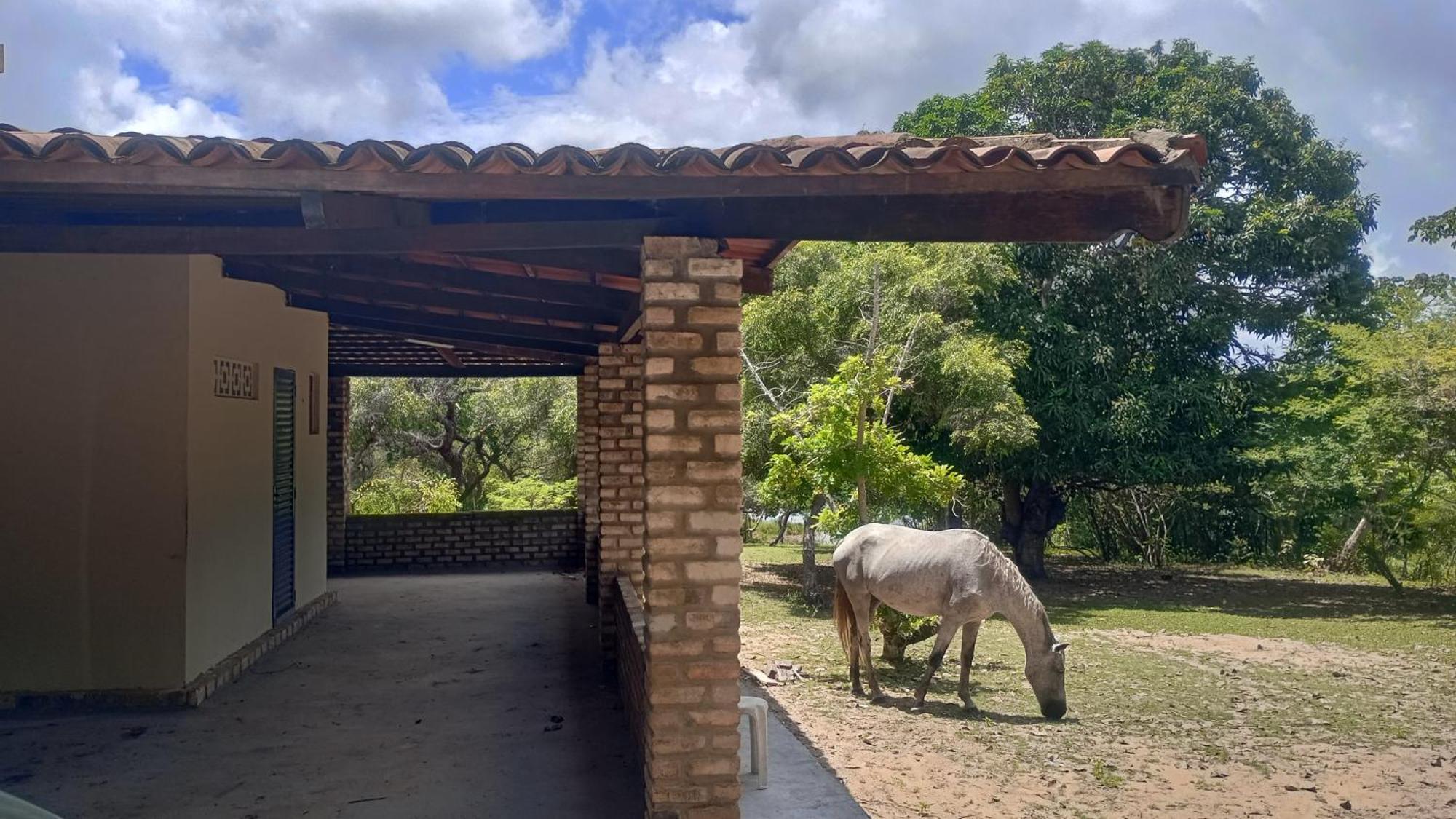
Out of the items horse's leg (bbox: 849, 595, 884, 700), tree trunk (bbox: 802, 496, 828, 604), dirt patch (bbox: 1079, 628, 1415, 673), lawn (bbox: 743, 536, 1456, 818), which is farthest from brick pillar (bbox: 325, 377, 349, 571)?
dirt patch (bbox: 1079, 628, 1415, 673)

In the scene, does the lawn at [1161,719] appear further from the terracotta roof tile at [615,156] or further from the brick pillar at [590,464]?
the terracotta roof tile at [615,156]

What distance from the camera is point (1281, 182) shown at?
1942 centimetres

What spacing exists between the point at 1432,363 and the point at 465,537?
13253mm

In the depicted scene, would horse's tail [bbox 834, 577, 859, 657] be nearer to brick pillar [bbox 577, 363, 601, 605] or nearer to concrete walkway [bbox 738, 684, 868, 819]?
brick pillar [bbox 577, 363, 601, 605]

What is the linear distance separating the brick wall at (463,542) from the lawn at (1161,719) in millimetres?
3020

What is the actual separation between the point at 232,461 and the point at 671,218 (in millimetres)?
4745

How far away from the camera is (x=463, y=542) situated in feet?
50.4

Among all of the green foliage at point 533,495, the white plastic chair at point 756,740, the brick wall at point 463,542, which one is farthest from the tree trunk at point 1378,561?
the white plastic chair at point 756,740

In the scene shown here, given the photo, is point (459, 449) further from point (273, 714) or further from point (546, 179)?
point (546, 179)

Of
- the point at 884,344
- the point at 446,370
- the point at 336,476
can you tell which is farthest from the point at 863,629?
the point at 336,476

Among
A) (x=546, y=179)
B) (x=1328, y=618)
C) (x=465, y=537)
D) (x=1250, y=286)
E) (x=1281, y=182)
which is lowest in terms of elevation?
(x=1328, y=618)

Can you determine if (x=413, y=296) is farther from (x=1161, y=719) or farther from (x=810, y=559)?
(x=810, y=559)

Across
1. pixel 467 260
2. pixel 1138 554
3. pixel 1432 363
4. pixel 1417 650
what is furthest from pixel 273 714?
pixel 1138 554

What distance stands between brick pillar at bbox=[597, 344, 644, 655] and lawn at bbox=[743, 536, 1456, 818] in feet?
5.60
